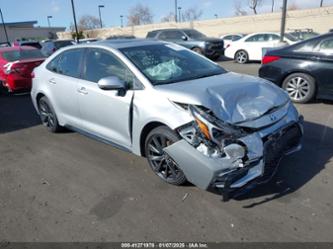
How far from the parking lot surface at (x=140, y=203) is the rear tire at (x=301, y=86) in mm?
1864

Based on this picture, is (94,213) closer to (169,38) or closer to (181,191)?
(181,191)

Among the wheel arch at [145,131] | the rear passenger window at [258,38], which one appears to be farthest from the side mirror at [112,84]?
the rear passenger window at [258,38]

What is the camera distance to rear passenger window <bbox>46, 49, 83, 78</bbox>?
15.2ft

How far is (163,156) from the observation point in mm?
A: 3559

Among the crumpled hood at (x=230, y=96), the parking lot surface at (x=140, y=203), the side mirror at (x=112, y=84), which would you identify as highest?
the side mirror at (x=112, y=84)

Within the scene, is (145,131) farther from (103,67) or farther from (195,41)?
(195,41)

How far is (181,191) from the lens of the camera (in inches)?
135

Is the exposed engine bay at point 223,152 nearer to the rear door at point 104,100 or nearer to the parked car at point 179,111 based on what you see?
the parked car at point 179,111

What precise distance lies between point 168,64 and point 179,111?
1.16 m

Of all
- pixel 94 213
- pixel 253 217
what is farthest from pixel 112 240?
pixel 253 217

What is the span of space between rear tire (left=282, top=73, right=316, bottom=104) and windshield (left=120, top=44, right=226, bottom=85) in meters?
2.82

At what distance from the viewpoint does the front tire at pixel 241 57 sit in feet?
50.1

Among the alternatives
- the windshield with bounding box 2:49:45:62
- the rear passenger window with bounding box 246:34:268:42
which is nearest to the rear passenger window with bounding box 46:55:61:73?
the windshield with bounding box 2:49:45:62

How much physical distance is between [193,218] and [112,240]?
805 millimetres
